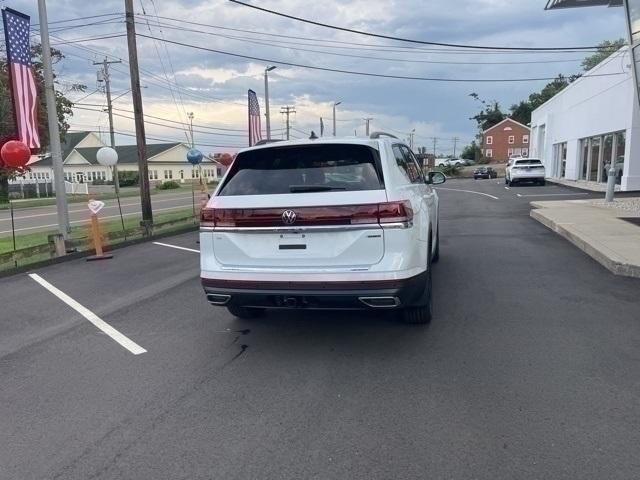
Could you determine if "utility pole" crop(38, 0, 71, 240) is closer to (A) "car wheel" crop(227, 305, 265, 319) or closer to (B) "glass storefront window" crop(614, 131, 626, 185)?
(A) "car wheel" crop(227, 305, 265, 319)

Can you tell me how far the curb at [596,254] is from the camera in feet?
24.1

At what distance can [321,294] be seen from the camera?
4371 millimetres

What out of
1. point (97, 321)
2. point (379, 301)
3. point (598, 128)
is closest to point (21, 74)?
point (97, 321)

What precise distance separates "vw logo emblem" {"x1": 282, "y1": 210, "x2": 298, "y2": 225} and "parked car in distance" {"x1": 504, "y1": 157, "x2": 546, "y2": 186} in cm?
2858

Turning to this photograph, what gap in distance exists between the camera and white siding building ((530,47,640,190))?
22.0 meters

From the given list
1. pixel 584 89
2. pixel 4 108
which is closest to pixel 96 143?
pixel 4 108

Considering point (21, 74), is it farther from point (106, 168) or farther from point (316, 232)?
point (106, 168)

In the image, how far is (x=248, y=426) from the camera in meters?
3.51

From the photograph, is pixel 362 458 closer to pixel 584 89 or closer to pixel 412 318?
pixel 412 318

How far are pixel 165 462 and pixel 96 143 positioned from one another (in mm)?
97133

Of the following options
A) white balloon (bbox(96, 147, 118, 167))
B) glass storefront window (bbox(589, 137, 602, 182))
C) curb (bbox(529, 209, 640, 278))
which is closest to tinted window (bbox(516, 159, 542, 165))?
glass storefront window (bbox(589, 137, 602, 182))

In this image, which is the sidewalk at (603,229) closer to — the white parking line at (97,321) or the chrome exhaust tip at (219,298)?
the chrome exhaust tip at (219,298)

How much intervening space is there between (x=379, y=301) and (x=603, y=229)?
27.7ft

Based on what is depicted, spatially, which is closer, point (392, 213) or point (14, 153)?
point (392, 213)
